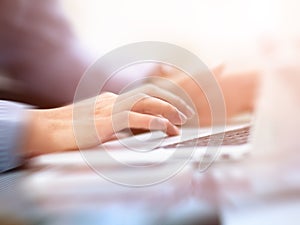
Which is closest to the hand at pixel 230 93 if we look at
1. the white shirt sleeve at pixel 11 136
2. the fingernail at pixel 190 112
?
the fingernail at pixel 190 112

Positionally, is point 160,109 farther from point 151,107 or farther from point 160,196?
point 160,196

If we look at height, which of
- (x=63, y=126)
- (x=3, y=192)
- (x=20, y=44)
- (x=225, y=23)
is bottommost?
(x=3, y=192)

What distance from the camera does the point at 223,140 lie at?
0.60m

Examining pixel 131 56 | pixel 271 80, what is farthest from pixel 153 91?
pixel 271 80

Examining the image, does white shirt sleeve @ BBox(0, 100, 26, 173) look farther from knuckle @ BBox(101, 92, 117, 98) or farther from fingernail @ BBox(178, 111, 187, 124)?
fingernail @ BBox(178, 111, 187, 124)

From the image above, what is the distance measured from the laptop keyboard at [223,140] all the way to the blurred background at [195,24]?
0.11 metres

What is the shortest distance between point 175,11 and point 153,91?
0.48 ft

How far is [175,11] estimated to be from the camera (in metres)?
0.66

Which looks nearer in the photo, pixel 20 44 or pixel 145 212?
pixel 145 212

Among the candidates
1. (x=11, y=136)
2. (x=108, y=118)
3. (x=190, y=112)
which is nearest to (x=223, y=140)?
(x=190, y=112)

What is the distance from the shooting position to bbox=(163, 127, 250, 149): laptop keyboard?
1.96 feet

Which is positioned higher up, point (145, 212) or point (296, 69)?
point (296, 69)

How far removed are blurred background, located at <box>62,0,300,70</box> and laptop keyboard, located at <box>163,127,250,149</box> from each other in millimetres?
109

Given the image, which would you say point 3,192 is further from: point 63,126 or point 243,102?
point 243,102
